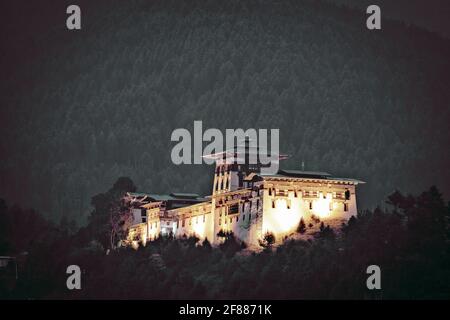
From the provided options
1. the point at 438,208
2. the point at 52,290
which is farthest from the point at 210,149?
the point at 438,208

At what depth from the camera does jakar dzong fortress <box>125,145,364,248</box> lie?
12131 cm

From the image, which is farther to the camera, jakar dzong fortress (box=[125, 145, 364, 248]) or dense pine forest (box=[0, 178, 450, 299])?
jakar dzong fortress (box=[125, 145, 364, 248])

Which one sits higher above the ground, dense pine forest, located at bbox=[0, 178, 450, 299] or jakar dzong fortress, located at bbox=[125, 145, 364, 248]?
jakar dzong fortress, located at bbox=[125, 145, 364, 248]

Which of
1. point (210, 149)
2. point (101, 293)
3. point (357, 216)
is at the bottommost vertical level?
point (101, 293)

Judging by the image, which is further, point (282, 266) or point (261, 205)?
point (261, 205)

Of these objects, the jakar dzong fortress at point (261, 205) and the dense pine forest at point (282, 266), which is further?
the jakar dzong fortress at point (261, 205)

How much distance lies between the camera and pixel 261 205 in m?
121

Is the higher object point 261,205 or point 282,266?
point 261,205

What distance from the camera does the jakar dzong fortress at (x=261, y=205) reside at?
121312mm

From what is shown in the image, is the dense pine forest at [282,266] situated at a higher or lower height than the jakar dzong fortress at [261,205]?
lower

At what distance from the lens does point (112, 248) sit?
477 ft

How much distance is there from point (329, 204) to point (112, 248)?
34.7 meters
